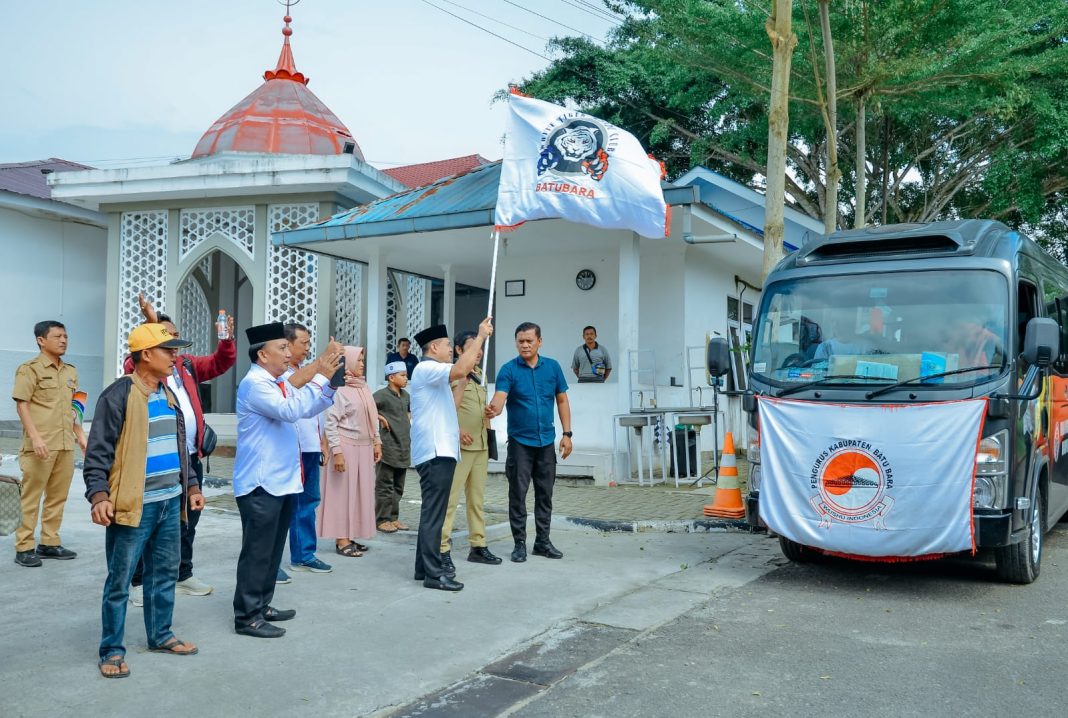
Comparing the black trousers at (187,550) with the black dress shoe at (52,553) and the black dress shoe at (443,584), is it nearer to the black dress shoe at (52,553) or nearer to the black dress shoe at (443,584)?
the black dress shoe at (52,553)

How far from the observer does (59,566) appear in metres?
7.11

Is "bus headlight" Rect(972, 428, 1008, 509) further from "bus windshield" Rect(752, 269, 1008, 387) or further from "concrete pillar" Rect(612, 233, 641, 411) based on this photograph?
"concrete pillar" Rect(612, 233, 641, 411)

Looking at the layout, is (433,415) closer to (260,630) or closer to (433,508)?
(433,508)

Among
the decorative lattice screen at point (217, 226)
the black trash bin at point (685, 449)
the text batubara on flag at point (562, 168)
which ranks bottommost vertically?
the black trash bin at point (685, 449)

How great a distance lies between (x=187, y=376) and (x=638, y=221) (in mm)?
4956

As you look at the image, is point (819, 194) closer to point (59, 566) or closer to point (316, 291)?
point (316, 291)

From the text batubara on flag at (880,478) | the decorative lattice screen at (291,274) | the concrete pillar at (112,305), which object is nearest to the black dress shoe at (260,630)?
the text batubara on flag at (880,478)

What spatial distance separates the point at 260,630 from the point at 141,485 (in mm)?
1205

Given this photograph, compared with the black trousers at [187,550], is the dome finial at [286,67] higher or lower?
higher

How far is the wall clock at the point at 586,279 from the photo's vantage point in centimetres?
1473

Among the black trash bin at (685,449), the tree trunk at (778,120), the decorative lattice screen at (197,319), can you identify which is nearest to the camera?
the tree trunk at (778,120)

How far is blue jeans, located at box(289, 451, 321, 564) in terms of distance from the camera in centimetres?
702

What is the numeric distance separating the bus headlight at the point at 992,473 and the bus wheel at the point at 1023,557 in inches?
21.5

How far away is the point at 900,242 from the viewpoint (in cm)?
707
